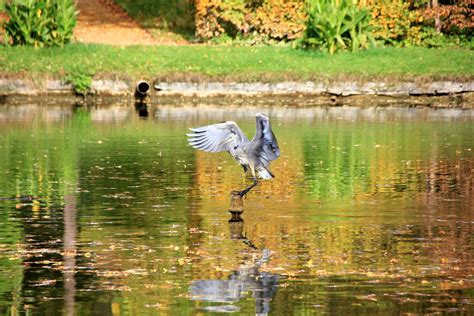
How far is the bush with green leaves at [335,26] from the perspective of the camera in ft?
90.6

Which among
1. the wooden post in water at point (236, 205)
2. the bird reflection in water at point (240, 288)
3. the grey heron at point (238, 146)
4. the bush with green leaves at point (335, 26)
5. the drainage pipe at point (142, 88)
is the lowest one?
the bird reflection in water at point (240, 288)

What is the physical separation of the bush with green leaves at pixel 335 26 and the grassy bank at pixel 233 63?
0.40 meters

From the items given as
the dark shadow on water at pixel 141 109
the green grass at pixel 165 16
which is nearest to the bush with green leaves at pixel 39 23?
the dark shadow on water at pixel 141 109

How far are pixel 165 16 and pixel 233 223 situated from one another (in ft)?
66.6

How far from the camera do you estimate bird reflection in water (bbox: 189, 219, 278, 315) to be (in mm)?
9656

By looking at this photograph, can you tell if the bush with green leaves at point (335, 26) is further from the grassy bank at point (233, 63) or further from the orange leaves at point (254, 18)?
the orange leaves at point (254, 18)

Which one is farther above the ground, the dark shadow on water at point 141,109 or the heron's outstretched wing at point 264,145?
the heron's outstretched wing at point 264,145

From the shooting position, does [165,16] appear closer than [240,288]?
No

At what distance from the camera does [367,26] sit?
28.3 m

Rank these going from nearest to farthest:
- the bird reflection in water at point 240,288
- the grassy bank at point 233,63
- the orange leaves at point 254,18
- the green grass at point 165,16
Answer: the bird reflection in water at point 240,288 < the grassy bank at point 233,63 < the orange leaves at point 254,18 < the green grass at point 165,16

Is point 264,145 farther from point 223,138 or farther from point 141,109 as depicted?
point 141,109

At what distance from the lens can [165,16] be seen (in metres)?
33.1

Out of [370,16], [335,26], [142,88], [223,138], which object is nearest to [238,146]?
[223,138]

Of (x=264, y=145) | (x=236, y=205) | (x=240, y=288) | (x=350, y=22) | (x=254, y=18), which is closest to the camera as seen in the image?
(x=240, y=288)
